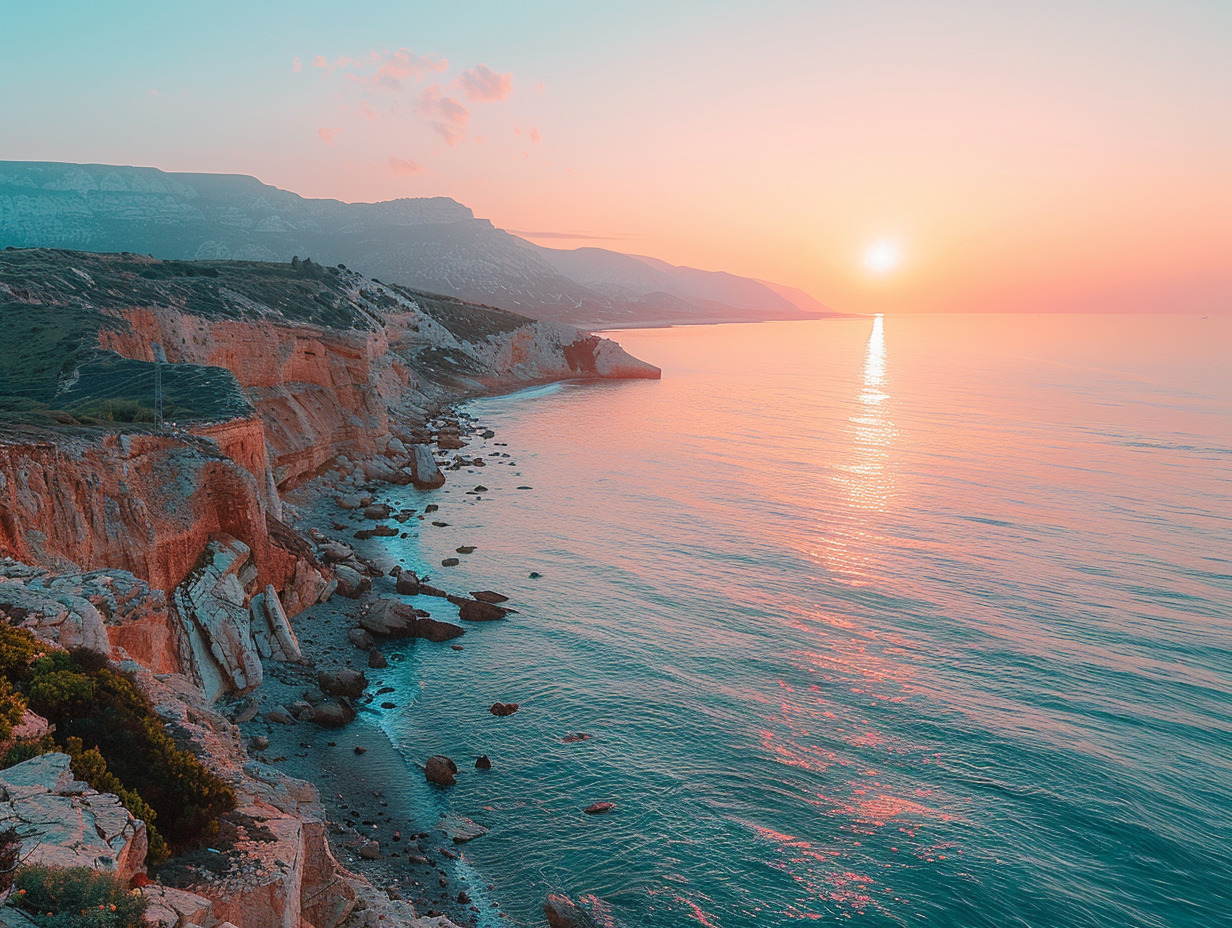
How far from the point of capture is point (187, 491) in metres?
25.7

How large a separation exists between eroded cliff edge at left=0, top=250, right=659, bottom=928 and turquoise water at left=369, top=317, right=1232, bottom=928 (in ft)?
21.4

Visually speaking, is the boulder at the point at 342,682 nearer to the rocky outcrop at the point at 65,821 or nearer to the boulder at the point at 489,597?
the boulder at the point at 489,597

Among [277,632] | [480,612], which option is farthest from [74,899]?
[480,612]

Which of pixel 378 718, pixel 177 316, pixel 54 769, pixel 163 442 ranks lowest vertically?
pixel 378 718

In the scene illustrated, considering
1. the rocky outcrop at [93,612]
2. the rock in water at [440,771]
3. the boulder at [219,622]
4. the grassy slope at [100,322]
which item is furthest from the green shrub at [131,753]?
the grassy slope at [100,322]

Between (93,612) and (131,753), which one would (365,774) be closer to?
(93,612)

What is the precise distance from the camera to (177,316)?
152ft

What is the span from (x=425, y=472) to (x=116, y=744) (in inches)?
1930

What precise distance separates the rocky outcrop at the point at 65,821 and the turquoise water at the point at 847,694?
1170cm

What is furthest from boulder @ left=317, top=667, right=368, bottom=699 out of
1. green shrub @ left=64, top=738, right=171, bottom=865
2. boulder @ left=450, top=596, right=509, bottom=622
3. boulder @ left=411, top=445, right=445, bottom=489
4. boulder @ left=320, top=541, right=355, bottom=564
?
boulder @ left=411, top=445, right=445, bottom=489

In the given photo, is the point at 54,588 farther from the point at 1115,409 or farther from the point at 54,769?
the point at 1115,409

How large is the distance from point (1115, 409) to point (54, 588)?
11060 centimetres

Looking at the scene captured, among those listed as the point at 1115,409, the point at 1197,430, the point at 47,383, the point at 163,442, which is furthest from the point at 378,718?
the point at 1115,409

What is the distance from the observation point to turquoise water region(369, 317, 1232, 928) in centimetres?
2000
